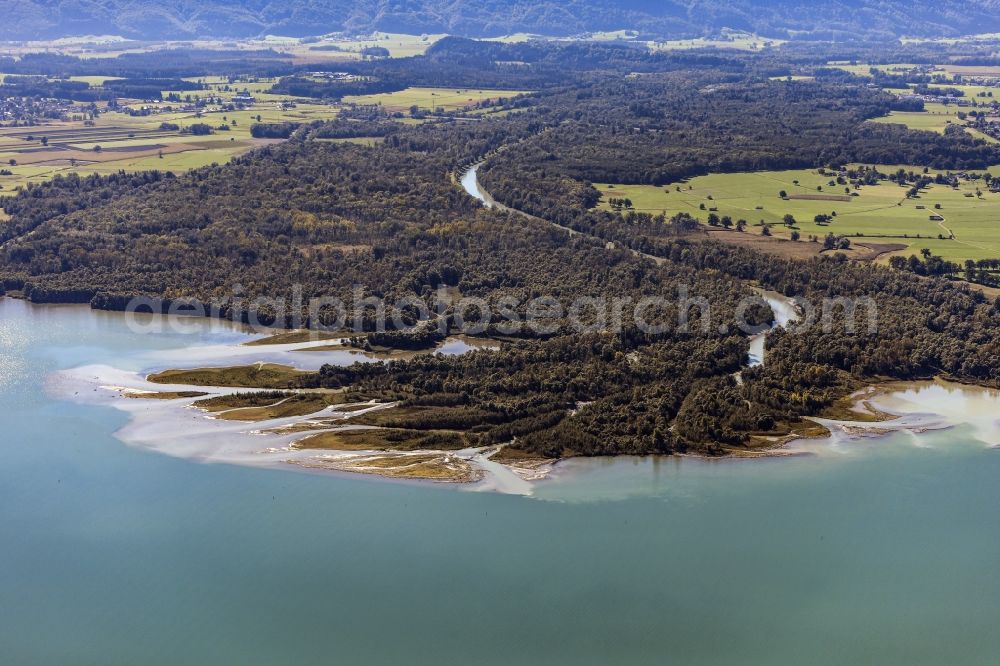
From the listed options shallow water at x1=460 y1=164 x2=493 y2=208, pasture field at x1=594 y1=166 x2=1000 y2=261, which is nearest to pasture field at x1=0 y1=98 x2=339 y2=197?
A: shallow water at x1=460 y1=164 x2=493 y2=208

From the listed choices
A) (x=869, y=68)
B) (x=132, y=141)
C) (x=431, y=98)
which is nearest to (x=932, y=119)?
(x=431, y=98)

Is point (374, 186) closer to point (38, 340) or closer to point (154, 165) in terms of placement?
point (154, 165)

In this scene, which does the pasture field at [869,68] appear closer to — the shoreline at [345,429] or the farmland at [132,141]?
the farmland at [132,141]

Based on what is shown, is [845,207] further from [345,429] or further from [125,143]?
[125,143]

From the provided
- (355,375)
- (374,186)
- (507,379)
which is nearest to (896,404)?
(507,379)

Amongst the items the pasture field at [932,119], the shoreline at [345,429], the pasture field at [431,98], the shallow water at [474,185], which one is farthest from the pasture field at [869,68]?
the shoreline at [345,429]
